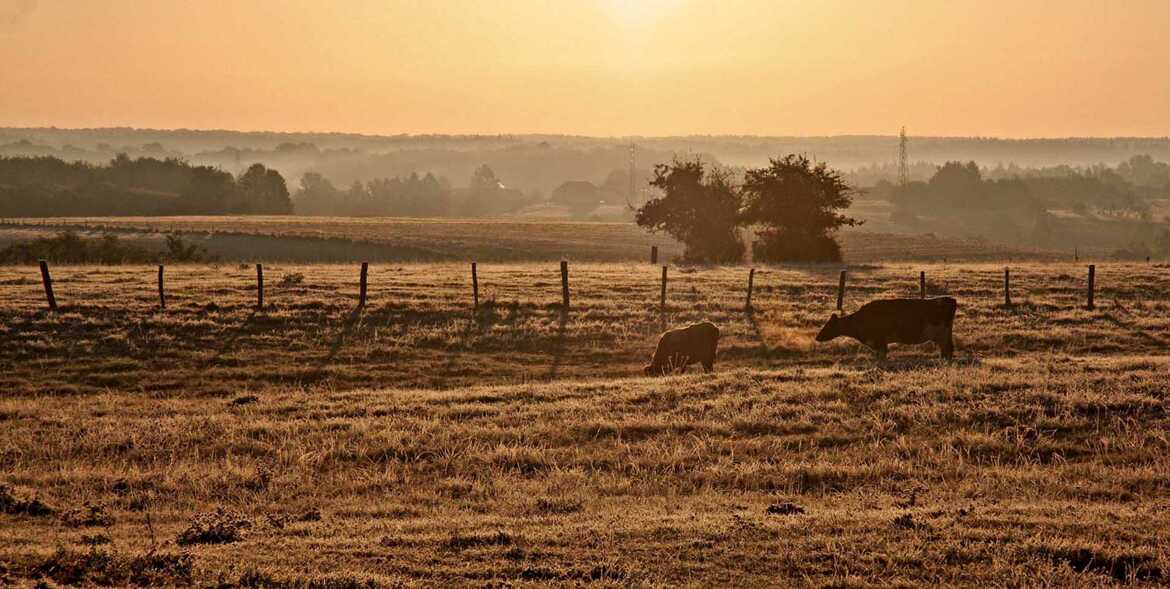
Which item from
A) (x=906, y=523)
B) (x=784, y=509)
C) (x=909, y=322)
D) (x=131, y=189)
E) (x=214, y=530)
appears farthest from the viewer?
(x=131, y=189)

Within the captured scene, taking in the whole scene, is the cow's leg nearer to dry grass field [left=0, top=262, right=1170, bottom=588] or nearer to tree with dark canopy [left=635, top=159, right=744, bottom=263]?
dry grass field [left=0, top=262, right=1170, bottom=588]

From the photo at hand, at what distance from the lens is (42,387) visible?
80.3 feet

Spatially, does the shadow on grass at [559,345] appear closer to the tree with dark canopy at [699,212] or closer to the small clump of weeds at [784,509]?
the small clump of weeds at [784,509]

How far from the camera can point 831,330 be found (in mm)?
28062

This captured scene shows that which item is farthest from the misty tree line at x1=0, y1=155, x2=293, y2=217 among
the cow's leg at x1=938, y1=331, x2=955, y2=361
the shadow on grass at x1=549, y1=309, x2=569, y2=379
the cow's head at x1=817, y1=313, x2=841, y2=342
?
the cow's leg at x1=938, y1=331, x2=955, y2=361

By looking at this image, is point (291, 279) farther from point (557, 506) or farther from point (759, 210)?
point (759, 210)

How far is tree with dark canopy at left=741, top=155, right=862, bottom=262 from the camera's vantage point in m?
67.9

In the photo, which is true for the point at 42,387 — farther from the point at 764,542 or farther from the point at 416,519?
the point at 764,542

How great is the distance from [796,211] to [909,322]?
42.7 meters

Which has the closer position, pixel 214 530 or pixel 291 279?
pixel 214 530

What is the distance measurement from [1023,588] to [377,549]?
19.9ft

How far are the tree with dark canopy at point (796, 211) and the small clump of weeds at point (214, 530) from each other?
188ft

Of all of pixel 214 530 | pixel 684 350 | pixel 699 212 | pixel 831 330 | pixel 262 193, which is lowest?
pixel 214 530

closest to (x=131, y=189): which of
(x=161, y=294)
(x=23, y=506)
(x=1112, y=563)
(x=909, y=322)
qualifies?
(x=161, y=294)
